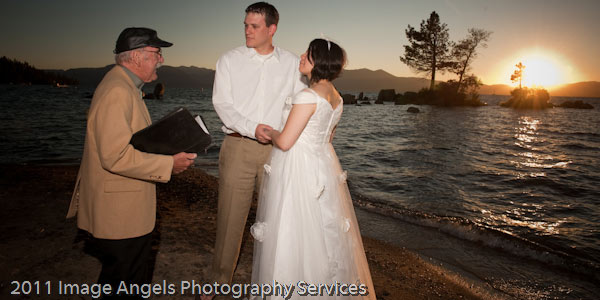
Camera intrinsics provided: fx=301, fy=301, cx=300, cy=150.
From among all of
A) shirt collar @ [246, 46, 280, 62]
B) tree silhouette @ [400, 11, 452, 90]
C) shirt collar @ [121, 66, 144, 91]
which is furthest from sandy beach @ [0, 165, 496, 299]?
tree silhouette @ [400, 11, 452, 90]

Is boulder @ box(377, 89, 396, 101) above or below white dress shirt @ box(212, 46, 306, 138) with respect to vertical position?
above

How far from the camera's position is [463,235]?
6.03m

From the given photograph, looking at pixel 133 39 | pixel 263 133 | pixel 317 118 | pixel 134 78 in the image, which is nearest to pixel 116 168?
pixel 134 78

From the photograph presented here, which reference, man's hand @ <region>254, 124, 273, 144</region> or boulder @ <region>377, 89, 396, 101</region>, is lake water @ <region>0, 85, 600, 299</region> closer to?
man's hand @ <region>254, 124, 273, 144</region>

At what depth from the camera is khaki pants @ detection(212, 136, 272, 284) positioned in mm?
2951

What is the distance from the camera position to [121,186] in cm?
205

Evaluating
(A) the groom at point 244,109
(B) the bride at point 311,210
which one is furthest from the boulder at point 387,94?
(B) the bride at point 311,210

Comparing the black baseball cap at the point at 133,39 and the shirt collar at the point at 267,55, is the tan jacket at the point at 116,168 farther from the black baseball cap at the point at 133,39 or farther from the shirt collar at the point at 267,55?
the shirt collar at the point at 267,55

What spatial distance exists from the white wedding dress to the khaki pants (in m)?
0.33

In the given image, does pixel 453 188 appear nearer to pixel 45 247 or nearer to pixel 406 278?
pixel 406 278

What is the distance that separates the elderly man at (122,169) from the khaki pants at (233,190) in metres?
0.74

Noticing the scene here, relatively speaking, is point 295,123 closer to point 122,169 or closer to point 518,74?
point 122,169

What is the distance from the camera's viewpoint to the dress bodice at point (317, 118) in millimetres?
2389

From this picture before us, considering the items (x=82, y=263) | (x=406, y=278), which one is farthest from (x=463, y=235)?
(x=82, y=263)
